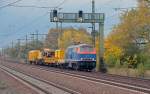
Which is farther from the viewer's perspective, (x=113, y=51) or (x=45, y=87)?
(x=113, y=51)

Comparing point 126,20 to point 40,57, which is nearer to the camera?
point 126,20

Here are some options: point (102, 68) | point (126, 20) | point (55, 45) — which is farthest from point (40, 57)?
point (55, 45)

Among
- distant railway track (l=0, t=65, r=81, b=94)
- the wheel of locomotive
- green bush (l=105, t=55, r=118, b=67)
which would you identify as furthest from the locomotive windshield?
distant railway track (l=0, t=65, r=81, b=94)

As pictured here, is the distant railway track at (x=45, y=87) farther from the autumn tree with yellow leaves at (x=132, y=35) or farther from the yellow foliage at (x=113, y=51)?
the yellow foliage at (x=113, y=51)

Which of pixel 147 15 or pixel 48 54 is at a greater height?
pixel 147 15

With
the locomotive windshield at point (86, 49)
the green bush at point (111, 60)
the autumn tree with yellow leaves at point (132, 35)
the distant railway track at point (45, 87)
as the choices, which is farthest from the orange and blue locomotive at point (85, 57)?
the distant railway track at point (45, 87)

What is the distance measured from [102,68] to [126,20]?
830 inches

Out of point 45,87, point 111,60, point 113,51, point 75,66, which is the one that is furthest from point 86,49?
point 45,87

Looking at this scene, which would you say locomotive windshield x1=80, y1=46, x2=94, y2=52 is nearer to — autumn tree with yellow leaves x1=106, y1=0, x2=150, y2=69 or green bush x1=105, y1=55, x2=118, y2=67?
green bush x1=105, y1=55, x2=118, y2=67

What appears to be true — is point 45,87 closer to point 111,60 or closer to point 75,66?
point 75,66

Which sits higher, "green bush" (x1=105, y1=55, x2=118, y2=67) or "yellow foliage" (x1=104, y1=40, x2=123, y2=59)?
"yellow foliage" (x1=104, y1=40, x2=123, y2=59)

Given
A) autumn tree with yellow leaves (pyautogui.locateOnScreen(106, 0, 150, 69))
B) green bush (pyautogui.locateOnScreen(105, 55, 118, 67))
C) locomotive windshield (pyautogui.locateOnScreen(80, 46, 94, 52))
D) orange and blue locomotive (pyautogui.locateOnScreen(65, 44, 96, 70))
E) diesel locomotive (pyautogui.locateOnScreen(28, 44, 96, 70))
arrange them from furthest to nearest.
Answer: autumn tree with yellow leaves (pyautogui.locateOnScreen(106, 0, 150, 69)), green bush (pyautogui.locateOnScreen(105, 55, 118, 67)), locomotive windshield (pyautogui.locateOnScreen(80, 46, 94, 52)), diesel locomotive (pyautogui.locateOnScreen(28, 44, 96, 70)), orange and blue locomotive (pyautogui.locateOnScreen(65, 44, 96, 70))

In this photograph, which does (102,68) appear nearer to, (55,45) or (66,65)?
(66,65)

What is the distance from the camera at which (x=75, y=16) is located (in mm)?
69375
